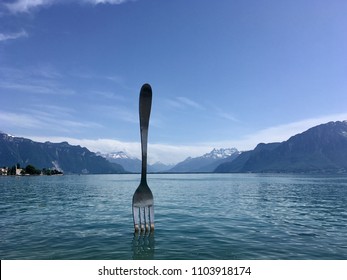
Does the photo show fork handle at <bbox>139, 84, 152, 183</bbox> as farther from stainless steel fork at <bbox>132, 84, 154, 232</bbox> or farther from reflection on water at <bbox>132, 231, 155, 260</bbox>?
reflection on water at <bbox>132, 231, 155, 260</bbox>

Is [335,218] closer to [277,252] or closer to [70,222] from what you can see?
[277,252]

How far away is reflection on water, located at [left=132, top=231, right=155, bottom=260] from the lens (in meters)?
17.5

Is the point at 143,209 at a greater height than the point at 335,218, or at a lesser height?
greater

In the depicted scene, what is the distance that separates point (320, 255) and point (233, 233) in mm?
7613

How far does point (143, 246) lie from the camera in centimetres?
1962

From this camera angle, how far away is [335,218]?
34.3 metres

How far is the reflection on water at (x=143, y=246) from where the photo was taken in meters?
17.5

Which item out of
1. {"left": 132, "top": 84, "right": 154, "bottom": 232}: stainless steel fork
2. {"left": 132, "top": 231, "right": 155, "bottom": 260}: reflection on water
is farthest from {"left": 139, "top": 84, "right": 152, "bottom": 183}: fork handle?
{"left": 132, "top": 231, "right": 155, "bottom": 260}: reflection on water

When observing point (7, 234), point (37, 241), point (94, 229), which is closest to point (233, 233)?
point (94, 229)

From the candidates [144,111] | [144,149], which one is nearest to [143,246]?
[144,149]

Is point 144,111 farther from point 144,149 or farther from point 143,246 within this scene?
point 143,246

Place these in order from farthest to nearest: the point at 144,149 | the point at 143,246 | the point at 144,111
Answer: the point at 143,246
the point at 144,149
the point at 144,111

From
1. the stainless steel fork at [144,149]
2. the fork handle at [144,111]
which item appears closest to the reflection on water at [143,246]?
the stainless steel fork at [144,149]

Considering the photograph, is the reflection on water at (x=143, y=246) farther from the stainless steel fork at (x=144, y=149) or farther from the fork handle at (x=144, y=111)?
the fork handle at (x=144, y=111)
